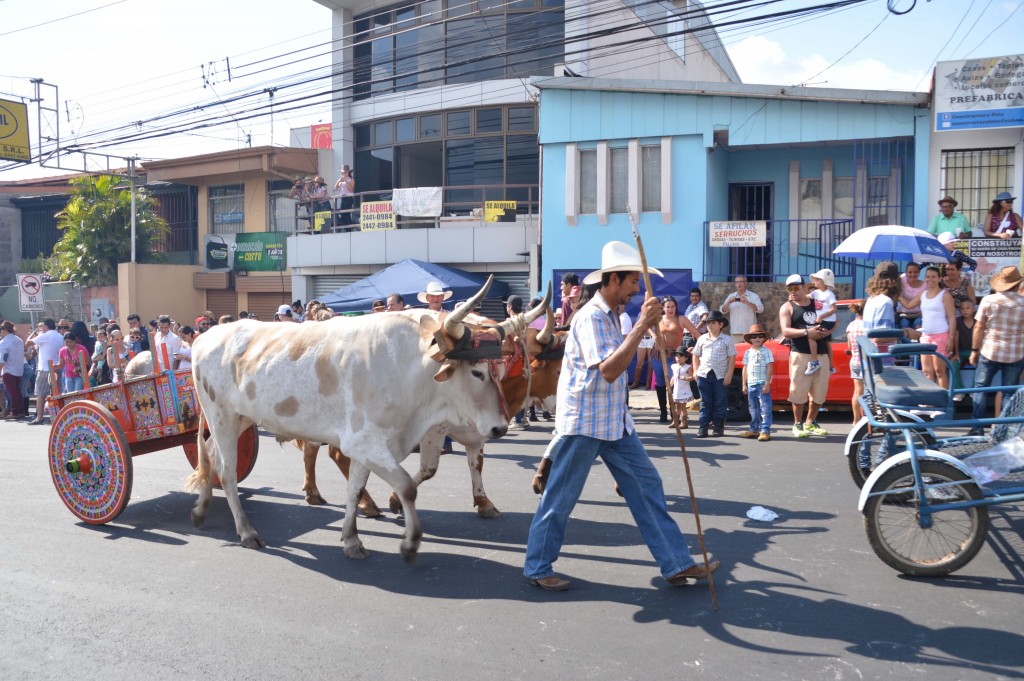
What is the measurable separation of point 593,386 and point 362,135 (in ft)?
73.9

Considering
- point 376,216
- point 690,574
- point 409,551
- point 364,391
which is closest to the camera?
point 690,574

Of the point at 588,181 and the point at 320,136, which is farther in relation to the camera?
the point at 320,136

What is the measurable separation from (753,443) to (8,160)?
23863mm

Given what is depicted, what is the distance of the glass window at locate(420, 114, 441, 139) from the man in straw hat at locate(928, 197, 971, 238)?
540 inches

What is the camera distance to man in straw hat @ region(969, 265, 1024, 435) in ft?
27.6

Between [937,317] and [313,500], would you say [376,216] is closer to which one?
[937,317]

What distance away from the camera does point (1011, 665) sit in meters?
4.08

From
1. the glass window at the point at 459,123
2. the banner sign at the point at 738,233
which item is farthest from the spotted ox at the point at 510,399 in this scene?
the glass window at the point at 459,123

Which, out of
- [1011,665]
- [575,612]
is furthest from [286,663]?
[1011,665]

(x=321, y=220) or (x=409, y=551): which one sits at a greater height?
(x=321, y=220)

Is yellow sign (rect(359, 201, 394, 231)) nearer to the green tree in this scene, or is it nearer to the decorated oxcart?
the green tree

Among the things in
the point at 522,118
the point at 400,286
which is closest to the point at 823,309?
the point at 400,286

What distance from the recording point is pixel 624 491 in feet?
17.2

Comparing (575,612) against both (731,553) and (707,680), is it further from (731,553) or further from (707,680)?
(731,553)
